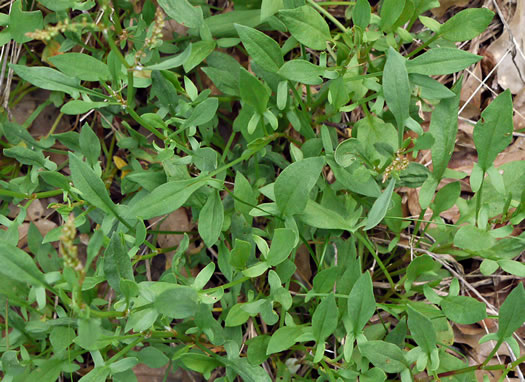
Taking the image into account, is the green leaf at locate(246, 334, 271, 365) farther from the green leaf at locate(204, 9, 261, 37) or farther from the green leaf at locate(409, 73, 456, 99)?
the green leaf at locate(204, 9, 261, 37)

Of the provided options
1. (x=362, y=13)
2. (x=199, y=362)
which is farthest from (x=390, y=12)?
(x=199, y=362)

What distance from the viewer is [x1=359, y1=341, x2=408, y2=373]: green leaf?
1686 millimetres

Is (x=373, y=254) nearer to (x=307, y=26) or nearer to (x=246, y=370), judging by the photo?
(x=246, y=370)

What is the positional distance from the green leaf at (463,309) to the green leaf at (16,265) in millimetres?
1305

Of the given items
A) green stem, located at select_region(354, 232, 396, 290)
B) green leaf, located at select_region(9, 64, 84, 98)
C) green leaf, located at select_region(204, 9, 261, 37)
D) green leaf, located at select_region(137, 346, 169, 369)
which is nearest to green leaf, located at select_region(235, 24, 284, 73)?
green leaf, located at select_region(204, 9, 261, 37)

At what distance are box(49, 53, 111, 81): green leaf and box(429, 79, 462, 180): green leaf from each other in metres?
1.18

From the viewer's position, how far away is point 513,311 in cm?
162

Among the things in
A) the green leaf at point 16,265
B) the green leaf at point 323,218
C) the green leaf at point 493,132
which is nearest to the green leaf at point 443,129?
the green leaf at point 493,132

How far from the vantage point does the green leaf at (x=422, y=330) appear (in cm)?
161

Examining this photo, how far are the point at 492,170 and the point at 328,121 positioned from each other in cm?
67

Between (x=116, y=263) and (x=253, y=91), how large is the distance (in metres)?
0.75

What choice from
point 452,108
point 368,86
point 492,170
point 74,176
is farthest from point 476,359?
point 74,176

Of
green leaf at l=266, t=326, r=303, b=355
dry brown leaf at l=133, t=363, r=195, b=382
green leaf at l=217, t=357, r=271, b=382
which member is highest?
green leaf at l=266, t=326, r=303, b=355

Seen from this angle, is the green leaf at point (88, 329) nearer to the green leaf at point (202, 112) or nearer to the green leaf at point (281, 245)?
the green leaf at point (281, 245)
